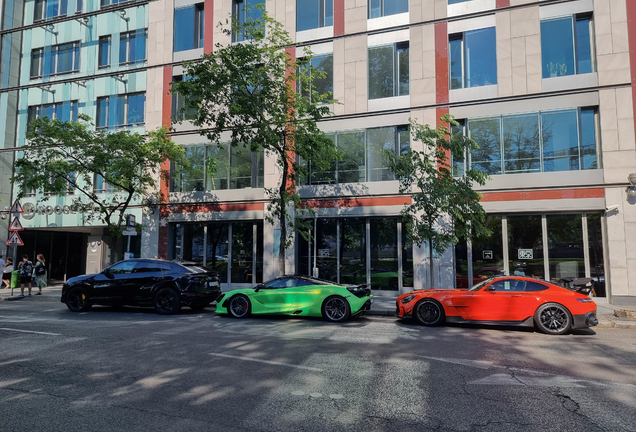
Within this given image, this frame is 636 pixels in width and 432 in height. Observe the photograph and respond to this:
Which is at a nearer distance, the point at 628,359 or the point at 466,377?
the point at 466,377

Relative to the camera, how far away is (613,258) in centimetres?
1459

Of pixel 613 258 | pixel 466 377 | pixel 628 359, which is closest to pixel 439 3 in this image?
pixel 613 258

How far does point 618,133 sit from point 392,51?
9.07 metres

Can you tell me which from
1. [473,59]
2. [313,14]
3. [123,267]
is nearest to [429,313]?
[123,267]

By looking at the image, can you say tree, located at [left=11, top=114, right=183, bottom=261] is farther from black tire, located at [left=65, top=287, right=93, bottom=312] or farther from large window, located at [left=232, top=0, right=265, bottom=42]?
large window, located at [left=232, top=0, right=265, bottom=42]

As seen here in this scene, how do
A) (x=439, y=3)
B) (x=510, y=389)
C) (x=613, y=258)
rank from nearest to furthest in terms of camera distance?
(x=510, y=389), (x=613, y=258), (x=439, y=3)

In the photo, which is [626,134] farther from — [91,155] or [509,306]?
[91,155]

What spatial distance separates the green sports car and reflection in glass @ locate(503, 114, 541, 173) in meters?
8.79

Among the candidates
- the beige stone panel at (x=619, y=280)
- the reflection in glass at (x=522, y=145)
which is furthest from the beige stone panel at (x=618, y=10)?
the beige stone panel at (x=619, y=280)

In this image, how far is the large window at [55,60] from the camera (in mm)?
24359

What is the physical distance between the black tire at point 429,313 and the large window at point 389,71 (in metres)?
10.6

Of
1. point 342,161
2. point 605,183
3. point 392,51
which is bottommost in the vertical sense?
point 605,183

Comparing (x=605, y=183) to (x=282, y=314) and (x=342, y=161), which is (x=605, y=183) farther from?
(x=282, y=314)

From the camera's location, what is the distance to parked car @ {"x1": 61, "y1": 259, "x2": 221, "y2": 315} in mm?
12344
